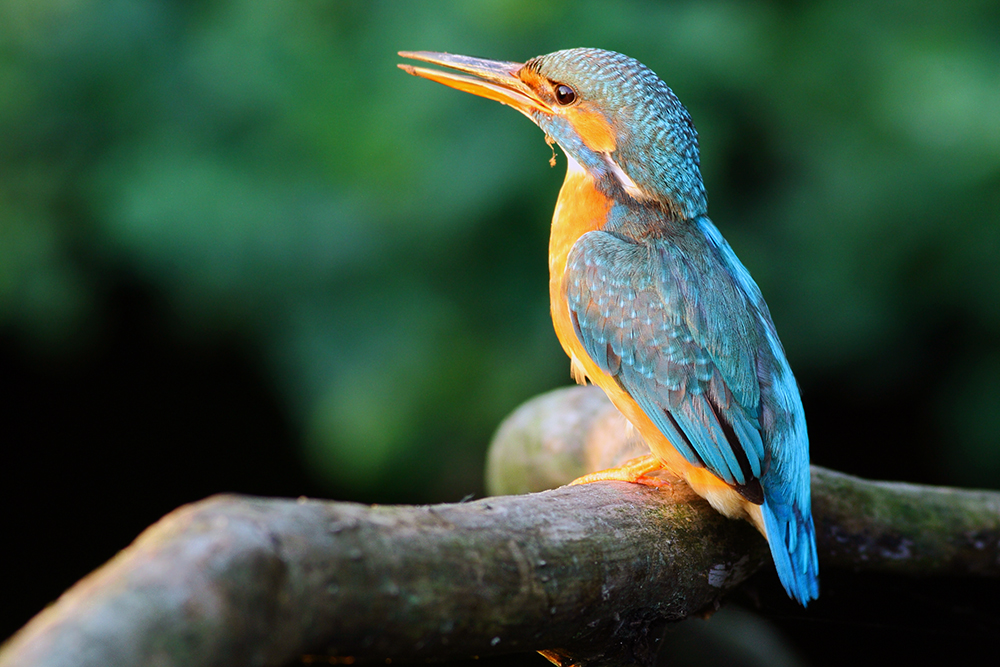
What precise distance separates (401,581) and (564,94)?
1209 millimetres

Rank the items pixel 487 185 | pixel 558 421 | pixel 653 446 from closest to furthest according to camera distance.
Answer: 1. pixel 653 446
2. pixel 558 421
3. pixel 487 185

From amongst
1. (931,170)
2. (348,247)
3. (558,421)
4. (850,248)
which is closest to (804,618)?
(558,421)

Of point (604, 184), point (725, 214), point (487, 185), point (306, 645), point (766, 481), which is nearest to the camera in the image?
point (306, 645)

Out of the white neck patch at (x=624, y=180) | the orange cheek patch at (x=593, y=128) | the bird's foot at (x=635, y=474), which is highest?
the orange cheek patch at (x=593, y=128)

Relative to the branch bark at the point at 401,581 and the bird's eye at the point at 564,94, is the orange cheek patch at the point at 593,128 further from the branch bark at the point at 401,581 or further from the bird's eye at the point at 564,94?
the branch bark at the point at 401,581

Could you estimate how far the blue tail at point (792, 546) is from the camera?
1416 mm

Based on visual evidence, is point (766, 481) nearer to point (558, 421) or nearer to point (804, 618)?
point (558, 421)

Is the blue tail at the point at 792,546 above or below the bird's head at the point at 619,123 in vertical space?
below

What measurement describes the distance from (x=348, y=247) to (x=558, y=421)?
2.96ft

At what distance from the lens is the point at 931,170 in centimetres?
248

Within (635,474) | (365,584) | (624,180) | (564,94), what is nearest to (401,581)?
(365,584)

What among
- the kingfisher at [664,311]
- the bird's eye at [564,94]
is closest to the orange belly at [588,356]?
the kingfisher at [664,311]

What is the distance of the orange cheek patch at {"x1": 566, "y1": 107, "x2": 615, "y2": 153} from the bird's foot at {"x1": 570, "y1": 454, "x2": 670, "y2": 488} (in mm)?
643

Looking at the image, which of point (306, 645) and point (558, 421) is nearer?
point (306, 645)
